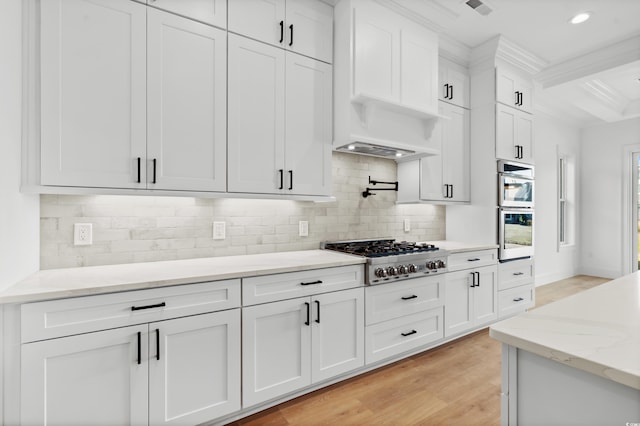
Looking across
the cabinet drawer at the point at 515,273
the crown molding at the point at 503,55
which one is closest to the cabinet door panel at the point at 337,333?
the cabinet drawer at the point at 515,273

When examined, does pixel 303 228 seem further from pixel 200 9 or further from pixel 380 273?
pixel 200 9

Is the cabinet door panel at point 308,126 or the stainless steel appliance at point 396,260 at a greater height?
the cabinet door panel at point 308,126

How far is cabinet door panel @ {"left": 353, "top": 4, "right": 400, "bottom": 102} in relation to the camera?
8.06 ft

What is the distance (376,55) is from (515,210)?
2.39 metres

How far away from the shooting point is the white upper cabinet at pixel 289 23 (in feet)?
7.00

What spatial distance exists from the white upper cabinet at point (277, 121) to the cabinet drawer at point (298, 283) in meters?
0.63

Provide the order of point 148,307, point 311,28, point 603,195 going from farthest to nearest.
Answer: point 603,195 → point 311,28 → point 148,307

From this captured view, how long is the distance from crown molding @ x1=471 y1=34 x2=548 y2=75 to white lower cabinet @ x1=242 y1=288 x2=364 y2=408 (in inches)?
117

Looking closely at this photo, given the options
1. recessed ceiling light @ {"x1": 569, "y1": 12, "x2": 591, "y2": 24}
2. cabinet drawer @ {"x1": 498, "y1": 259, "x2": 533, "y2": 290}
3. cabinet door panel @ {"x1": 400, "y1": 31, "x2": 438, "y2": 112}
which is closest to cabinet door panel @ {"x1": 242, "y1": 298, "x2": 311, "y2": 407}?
cabinet door panel @ {"x1": 400, "y1": 31, "x2": 438, "y2": 112}

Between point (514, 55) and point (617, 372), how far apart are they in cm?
384

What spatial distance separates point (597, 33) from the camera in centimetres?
325

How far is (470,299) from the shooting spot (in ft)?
10.3

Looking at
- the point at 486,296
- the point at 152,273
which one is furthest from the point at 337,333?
the point at 486,296

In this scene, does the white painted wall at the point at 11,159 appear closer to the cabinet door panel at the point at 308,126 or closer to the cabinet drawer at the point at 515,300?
the cabinet door panel at the point at 308,126
